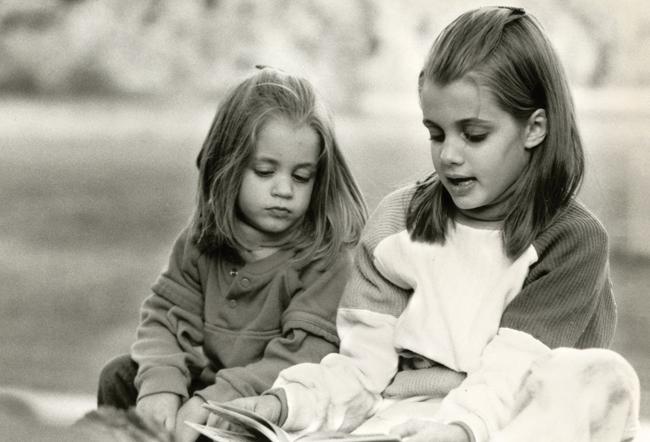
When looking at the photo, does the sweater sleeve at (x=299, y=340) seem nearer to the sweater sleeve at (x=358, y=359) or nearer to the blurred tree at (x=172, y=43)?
the sweater sleeve at (x=358, y=359)

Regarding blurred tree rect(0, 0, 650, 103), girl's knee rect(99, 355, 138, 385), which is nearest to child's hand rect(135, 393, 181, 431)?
girl's knee rect(99, 355, 138, 385)

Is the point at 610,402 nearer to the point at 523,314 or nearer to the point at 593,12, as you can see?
the point at 523,314

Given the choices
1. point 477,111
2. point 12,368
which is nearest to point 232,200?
point 477,111

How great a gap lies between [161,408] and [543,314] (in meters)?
0.72

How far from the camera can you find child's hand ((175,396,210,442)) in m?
1.96

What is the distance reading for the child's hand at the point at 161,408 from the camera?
1.99 metres

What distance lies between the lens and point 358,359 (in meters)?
1.94

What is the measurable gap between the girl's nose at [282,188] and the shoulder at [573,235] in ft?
1.60

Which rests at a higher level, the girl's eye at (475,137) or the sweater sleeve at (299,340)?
the girl's eye at (475,137)

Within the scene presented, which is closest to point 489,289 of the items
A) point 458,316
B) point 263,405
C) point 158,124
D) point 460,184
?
point 458,316

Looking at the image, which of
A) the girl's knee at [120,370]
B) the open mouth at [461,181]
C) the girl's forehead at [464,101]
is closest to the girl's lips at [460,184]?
the open mouth at [461,181]

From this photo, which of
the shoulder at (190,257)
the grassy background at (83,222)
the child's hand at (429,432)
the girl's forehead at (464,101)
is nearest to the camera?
the child's hand at (429,432)

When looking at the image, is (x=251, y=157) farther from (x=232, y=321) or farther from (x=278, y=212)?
(x=232, y=321)

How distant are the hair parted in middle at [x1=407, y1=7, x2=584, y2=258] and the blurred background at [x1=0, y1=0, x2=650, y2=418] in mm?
799
